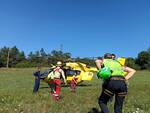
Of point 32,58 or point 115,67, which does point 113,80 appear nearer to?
point 115,67

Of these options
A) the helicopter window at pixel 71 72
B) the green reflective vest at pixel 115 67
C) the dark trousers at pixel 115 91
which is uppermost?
the helicopter window at pixel 71 72

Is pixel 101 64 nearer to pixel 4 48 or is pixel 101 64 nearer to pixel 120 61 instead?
pixel 120 61

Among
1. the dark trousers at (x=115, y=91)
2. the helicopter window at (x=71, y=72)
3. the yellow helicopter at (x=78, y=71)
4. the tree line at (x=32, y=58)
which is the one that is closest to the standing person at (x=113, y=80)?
the dark trousers at (x=115, y=91)

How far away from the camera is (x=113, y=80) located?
11.3 metres

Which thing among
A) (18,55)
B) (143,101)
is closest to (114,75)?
(143,101)

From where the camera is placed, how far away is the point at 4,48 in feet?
583

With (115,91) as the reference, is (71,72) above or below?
above

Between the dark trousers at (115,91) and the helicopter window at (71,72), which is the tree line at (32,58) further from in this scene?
the dark trousers at (115,91)

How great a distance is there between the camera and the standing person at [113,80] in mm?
11289

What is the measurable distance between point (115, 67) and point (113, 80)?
389 millimetres

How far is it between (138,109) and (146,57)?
137812 mm

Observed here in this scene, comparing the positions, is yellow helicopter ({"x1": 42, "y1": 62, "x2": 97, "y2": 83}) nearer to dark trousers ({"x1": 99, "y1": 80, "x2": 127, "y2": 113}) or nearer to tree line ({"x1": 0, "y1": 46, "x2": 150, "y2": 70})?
dark trousers ({"x1": 99, "y1": 80, "x2": 127, "y2": 113})

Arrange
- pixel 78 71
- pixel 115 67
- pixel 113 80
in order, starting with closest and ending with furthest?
pixel 113 80, pixel 115 67, pixel 78 71

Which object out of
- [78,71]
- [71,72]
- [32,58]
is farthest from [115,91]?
[32,58]
